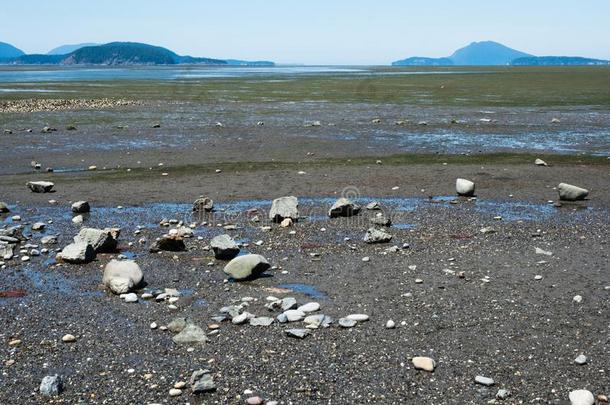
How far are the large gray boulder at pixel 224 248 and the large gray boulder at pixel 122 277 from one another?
2018mm

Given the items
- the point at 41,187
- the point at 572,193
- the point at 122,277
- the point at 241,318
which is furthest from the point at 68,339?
the point at 572,193

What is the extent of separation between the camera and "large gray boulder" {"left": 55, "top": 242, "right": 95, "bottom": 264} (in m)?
13.6

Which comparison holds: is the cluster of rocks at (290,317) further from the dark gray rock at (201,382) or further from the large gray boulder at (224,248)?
the large gray boulder at (224,248)

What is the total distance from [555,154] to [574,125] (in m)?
13.9

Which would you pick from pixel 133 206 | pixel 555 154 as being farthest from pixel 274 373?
pixel 555 154

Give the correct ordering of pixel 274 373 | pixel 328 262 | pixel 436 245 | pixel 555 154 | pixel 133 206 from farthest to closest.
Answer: pixel 555 154
pixel 133 206
pixel 436 245
pixel 328 262
pixel 274 373

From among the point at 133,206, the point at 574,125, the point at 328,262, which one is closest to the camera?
the point at 328,262

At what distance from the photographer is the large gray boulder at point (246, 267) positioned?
1247cm

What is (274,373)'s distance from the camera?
852cm

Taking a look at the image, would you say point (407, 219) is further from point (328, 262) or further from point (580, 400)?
point (580, 400)

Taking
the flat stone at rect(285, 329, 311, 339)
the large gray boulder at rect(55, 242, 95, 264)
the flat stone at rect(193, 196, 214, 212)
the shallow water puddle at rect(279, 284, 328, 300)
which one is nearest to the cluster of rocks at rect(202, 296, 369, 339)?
the flat stone at rect(285, 329, 311, 339)

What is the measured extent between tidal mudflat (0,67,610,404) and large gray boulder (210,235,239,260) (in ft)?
0.14

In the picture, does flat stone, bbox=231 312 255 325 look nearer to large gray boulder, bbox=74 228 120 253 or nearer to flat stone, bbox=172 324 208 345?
flat stone, bbox=172 324 208 345

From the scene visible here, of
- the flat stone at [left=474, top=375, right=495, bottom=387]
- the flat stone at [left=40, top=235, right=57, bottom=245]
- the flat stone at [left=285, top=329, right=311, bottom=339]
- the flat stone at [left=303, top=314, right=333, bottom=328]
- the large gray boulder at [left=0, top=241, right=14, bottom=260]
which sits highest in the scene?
the flat stone at [left=474, top=375, right=495, bottom=387]
